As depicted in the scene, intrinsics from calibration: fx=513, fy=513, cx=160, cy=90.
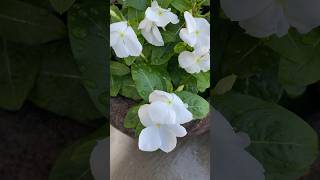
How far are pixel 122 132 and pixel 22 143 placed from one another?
544 mm

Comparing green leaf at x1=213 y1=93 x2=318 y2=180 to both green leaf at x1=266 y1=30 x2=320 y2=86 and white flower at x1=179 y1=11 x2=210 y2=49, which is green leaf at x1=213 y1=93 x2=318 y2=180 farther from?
white flower at x1=179 y1=11 x2=210 y2=49

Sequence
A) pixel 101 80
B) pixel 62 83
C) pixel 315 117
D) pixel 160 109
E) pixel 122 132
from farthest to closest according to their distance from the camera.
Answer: pixel 315 117, pixel 62 83, pixel 101 80, pixel 122 132, pixel 160 109

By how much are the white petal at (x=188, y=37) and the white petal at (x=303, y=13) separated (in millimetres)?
271

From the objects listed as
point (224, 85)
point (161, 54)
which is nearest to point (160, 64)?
point (161, 54)

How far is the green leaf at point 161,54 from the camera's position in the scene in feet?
2.40

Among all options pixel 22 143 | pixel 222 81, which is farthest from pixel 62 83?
pixel 222 81

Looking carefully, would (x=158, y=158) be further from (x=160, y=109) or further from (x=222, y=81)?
(x=222, y=81)

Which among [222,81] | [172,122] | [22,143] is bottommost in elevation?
[22,143]

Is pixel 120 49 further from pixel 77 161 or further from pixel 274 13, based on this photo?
pixel 77 161

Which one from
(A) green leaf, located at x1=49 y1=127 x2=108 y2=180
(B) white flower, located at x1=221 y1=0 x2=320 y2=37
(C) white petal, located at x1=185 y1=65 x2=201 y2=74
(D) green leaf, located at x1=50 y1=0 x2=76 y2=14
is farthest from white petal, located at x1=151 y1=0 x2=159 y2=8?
(A) green leaf, located at x1=49 y1=127 x2=108 y2=180

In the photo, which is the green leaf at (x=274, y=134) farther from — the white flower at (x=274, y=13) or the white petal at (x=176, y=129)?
the white petal at (x=176, y=129)

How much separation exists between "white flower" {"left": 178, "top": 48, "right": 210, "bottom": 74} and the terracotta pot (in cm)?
8

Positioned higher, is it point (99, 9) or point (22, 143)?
point (99, 9)

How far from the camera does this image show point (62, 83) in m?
1.22
